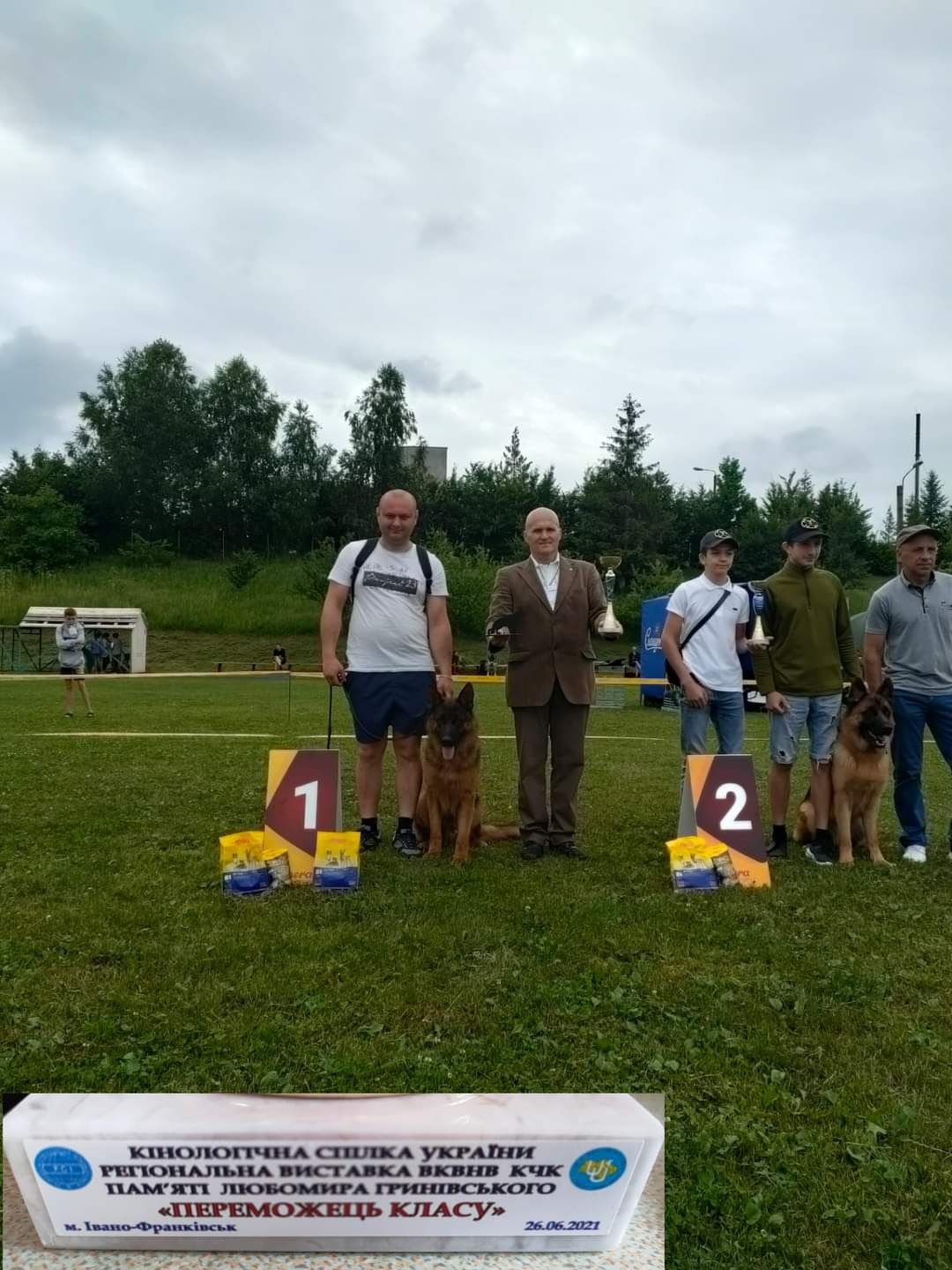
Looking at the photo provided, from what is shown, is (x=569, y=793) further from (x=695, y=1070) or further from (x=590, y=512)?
(x=590, y=512)

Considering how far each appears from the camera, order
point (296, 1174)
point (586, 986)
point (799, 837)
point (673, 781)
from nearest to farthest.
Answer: point (296, 1174), point (586, 986), point (799, 837), point (673, 781)

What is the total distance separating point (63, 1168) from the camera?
104 centimetres

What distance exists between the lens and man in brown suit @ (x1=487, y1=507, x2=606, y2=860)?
192 inches

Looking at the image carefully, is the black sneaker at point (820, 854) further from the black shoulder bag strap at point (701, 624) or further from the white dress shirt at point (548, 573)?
the white dress shirt at point (548, 573)

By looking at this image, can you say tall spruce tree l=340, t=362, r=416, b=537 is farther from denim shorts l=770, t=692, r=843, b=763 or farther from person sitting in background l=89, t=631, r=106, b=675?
denim shorts l=770, t=692, r=843, b=763

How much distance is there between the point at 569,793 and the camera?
501 centimetres

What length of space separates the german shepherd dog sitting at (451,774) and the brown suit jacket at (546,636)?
339 mm

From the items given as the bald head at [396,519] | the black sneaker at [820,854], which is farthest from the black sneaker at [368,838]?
the black sneaker at [820,854]

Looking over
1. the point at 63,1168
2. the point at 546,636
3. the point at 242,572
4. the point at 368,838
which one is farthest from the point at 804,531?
the point at 242,572

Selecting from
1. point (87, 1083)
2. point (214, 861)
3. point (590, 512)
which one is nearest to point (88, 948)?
point (87, 1083)

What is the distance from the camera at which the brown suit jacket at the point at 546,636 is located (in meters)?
4.88

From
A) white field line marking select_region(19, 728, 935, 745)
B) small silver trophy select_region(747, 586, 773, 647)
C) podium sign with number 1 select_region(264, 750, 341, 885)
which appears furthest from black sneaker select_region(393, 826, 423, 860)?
white field line marking select_region(19, 728, 935, 745)

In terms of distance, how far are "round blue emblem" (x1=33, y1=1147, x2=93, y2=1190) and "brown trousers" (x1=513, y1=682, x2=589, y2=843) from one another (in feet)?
13.0

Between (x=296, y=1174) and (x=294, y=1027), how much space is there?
173 cm
